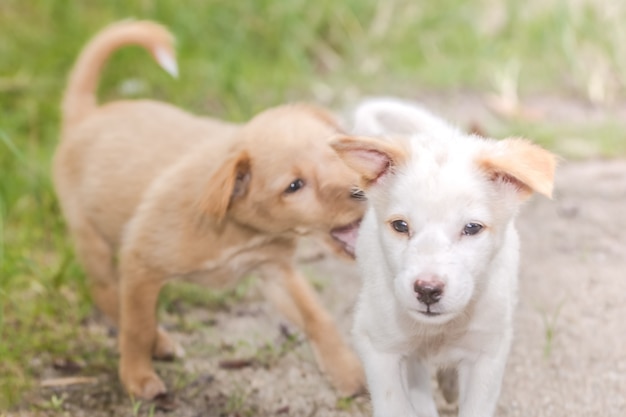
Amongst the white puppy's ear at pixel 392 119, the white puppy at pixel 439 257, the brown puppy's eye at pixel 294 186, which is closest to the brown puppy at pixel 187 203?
the brown puppy's eye at pixel 294 186

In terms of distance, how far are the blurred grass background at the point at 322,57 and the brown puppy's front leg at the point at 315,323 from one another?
1.65 m

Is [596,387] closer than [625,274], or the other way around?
[596,387]

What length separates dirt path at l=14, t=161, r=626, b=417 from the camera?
362 cm

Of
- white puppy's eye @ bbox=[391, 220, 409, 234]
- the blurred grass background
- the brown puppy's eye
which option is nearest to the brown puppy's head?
the brown puppy's eye

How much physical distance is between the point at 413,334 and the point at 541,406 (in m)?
0.77

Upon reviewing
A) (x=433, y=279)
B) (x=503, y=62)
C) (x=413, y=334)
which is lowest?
(x=503, y=62)

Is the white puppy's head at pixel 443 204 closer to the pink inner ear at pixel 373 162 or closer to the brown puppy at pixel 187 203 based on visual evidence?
the pink inner ear at pixel 373 162

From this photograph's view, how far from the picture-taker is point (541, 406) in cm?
351

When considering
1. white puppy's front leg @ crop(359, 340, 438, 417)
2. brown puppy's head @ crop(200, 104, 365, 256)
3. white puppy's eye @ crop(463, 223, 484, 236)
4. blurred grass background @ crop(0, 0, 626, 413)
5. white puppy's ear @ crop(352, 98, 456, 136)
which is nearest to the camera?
white puppy's eye @ crop(463, 223, 484, 236)

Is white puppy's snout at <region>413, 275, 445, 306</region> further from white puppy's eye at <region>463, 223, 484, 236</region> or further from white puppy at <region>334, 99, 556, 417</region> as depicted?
white puppy's eye at <region>463, 223, 484, 236</region>

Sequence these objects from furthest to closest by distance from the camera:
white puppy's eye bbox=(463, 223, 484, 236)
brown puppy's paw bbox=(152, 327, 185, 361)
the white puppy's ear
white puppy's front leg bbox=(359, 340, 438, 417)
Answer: brown puppy's paw bbox=(152, 327, 185, 361)
the white puppy's ear
white puppy's front leg bbox=(359, 340, 438, 417)
white puppy's eye bbox=(463, 223, 484, 236)

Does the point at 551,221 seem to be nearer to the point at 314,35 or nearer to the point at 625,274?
the point at 625,274

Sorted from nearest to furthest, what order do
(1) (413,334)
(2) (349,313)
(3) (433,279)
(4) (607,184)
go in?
(3) (433,279)
(1) (413,334)
(2) (349,313)
(4) (607,184)

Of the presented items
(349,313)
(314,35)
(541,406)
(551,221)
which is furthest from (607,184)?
(314,35)
